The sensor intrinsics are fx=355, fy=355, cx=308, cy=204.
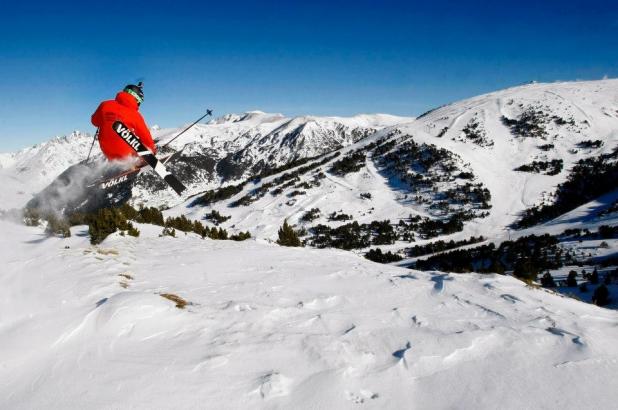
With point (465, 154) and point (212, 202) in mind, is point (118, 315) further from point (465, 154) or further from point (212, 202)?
point (465, 154)

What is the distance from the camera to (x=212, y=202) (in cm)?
6875

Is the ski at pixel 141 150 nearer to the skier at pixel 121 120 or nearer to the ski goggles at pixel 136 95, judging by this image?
the skier at pixel 121 120

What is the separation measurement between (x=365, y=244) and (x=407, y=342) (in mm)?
40805

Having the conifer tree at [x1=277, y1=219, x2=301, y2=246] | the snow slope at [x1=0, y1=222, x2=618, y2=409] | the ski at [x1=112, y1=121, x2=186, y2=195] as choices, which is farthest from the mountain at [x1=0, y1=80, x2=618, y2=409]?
the conifer tree at [x1=277, y1=219, x2=301, y2=246]

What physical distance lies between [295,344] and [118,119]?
9.47 m

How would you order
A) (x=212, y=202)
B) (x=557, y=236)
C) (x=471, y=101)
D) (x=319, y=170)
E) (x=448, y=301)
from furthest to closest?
(x=471, y=101), (x=319, y=170), (x=212, y=202), (x=557, y=236), (x=448, y=301)

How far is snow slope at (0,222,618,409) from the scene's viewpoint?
489 centimetres

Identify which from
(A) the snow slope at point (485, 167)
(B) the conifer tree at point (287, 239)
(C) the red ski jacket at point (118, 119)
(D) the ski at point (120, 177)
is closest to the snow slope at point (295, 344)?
(D) the ski at point (120, 177)

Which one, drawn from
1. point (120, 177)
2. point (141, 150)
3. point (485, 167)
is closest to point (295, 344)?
point (141, 150)

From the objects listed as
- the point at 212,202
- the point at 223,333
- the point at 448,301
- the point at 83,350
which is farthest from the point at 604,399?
the point at 212,202

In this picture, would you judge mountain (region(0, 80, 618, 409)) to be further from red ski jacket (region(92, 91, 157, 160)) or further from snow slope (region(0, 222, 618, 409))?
red ski jacket (region(92, 91, 157, 160))

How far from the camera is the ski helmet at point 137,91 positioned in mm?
12227

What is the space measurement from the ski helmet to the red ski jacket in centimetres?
16

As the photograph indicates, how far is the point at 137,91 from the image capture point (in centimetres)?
1242
